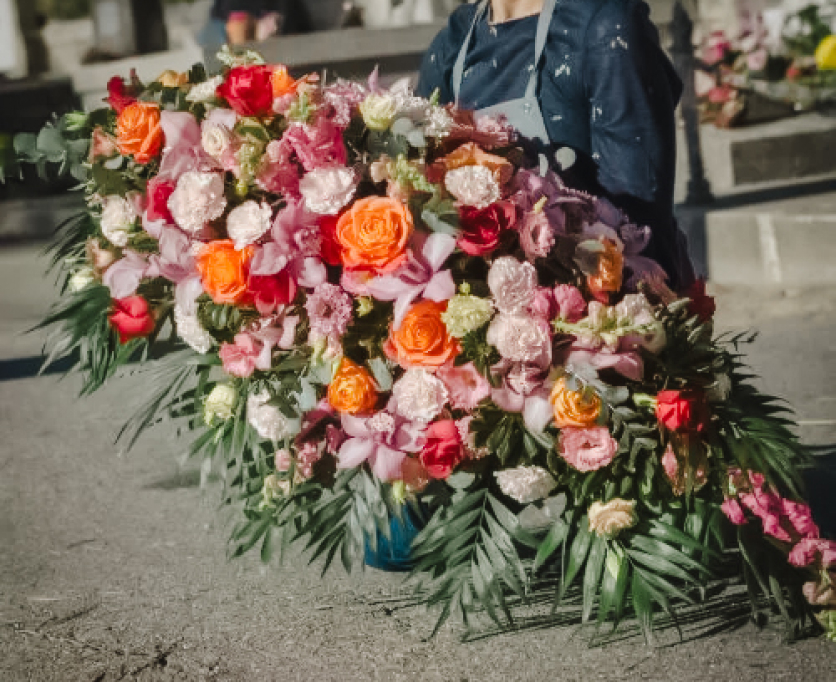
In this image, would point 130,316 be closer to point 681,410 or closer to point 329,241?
point 329,241

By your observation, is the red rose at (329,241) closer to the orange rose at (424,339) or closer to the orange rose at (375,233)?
the orange rose at (375,233)

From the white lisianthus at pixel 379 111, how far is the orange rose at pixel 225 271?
38cm

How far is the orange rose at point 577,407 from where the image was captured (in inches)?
112

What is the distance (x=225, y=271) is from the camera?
9.65ft

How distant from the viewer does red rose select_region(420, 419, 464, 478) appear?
294cm

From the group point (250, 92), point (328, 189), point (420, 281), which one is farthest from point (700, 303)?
point (250, 92)

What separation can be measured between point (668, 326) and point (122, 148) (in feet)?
4.30

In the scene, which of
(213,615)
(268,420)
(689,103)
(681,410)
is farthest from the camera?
(689,103)

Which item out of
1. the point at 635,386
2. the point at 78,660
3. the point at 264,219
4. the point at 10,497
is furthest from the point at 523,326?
the point at 10,497

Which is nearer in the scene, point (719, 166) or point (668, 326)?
point (668, 326)

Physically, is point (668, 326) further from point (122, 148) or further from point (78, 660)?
point (78, 660)

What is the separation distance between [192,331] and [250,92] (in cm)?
56

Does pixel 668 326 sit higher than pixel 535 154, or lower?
lower

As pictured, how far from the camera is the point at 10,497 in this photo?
4.64 meters
